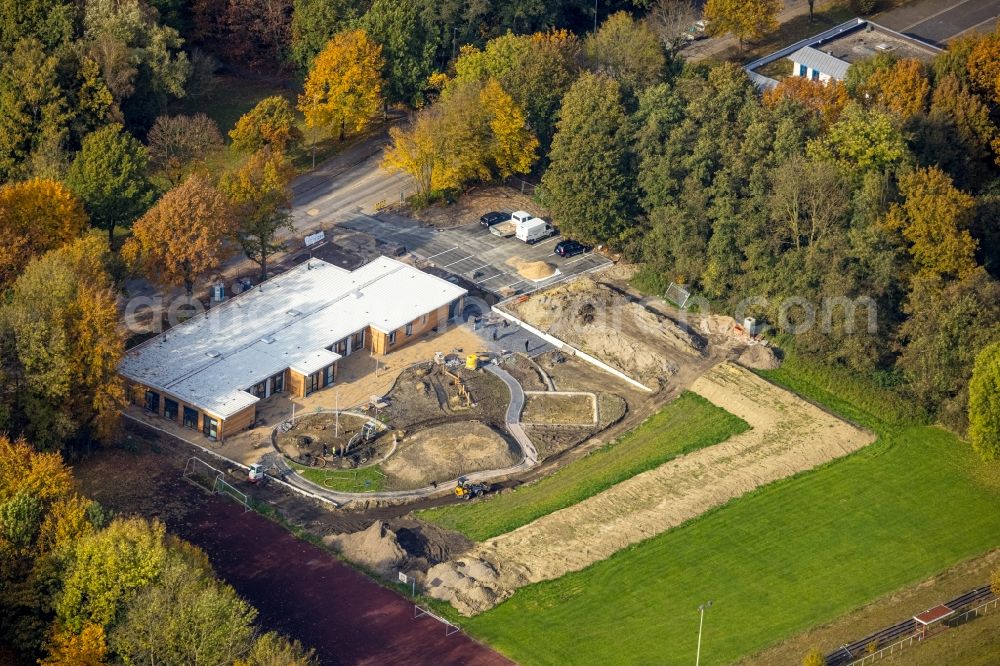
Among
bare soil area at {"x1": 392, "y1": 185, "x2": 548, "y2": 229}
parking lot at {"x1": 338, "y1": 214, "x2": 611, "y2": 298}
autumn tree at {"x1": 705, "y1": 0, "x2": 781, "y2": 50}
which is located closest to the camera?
parking lot at {"x1": 338, "y1": 214, "x2": 611, "y2": 298}

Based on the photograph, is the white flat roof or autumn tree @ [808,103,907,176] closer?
the white flat roof

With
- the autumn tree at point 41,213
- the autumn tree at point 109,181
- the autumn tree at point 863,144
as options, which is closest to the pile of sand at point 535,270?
the autumn tree at point 863,144

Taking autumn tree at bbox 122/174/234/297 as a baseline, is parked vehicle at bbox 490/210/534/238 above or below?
below

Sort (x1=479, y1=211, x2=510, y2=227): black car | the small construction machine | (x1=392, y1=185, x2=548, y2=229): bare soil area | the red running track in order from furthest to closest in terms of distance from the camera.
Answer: (x1=392, y1=185, x2=548, y2=229): bare soil area < (x1=479, y1=211, x2=510, y2=227): black car < the small construction machine < the red running track

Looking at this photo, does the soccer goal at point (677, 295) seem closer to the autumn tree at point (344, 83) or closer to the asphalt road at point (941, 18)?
the autumn tree at point (344, 83)

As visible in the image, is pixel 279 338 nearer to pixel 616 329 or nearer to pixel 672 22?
pixel 616 329

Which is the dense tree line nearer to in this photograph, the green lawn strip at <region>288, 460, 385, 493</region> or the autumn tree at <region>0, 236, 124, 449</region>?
the autumn tree at <region>0, 236, 124, 449</region>

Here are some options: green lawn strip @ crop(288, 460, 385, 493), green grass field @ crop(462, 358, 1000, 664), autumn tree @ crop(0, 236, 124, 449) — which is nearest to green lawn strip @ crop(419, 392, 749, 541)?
green lawn strip @ crop(288, 460, 385, 493)
